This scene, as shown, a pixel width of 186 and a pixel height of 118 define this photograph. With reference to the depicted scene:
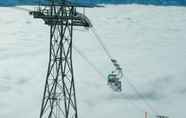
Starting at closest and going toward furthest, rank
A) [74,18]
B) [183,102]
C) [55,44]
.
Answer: [74,18] → [55,44] → [183,102]

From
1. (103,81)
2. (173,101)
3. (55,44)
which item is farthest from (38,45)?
(55,44)

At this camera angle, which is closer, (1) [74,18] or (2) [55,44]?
(1) [74,18]

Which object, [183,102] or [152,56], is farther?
[152,56]

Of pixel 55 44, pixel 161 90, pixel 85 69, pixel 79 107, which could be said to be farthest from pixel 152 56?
pixel 55 44

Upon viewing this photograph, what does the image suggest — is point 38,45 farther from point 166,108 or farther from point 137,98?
point 166,108

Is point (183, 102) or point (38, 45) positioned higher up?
point (38, 45)

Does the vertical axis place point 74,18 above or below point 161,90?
above

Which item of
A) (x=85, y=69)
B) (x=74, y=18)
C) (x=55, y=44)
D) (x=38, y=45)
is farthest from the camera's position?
(x=38, y=45)

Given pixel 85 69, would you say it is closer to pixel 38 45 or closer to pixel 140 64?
pixel 140 64

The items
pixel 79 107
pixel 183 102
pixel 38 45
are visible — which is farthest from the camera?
pixel 38 45
